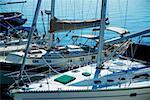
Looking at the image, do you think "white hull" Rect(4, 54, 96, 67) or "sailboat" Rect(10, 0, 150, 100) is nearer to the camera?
"sailboat" Rect(10, 0, 150, 100)

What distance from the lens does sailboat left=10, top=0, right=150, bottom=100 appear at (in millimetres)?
18656

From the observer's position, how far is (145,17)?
6394cm

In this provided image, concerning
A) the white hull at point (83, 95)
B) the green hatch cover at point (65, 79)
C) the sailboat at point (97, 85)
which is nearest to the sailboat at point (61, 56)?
the sailboat at point (97, 85)

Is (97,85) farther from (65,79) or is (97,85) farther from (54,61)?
(54,61)

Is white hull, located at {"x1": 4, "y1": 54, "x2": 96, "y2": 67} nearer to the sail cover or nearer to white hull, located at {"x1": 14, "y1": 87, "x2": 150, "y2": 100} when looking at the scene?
the sail cover

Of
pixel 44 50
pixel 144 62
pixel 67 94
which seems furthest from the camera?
pixel 44 50

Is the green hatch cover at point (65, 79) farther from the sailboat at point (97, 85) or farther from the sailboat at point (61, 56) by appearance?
the sailboat at point (61, 56)

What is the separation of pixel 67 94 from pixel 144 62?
5.89 metres

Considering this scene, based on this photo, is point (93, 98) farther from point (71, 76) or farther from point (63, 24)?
point (63, 24)

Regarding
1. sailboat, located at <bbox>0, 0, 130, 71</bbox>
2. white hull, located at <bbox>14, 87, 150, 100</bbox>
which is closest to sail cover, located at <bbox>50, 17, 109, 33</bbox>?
sailboat, located at <bbox>0, 0, 130, 71</bbox>

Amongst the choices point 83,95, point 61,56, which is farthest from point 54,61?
point 83,95

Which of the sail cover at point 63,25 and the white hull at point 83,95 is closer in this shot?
the white hull at point 83,95

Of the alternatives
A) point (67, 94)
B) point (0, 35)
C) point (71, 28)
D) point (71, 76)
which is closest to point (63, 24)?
point (71, 28)

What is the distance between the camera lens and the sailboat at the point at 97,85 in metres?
18.7
